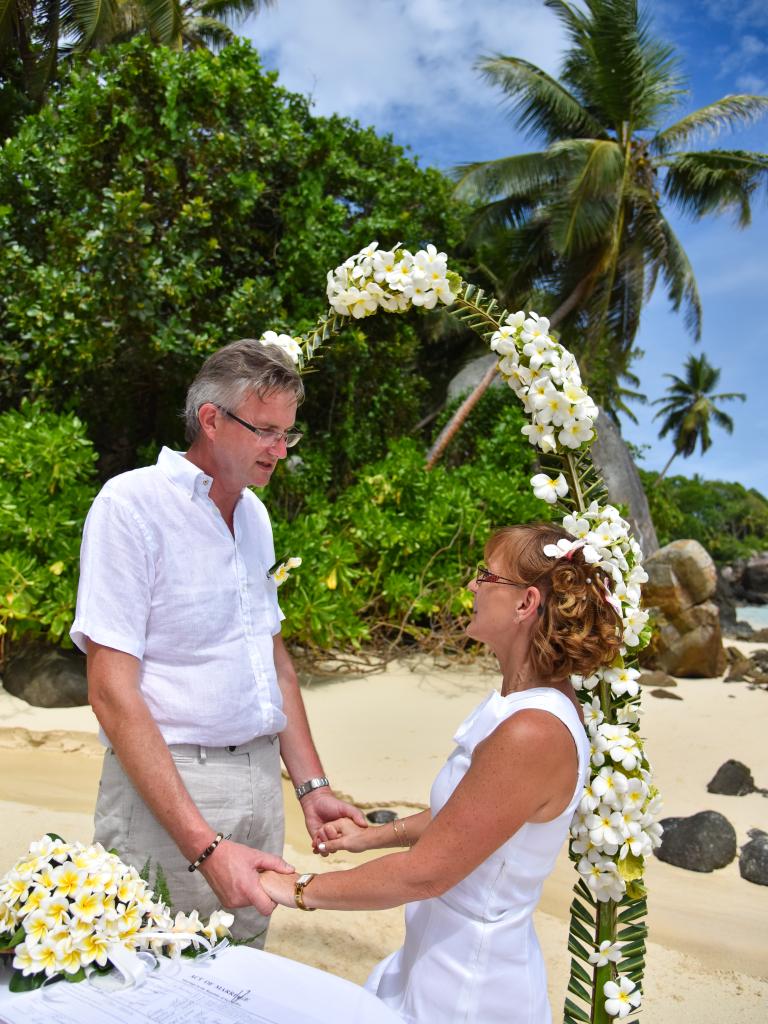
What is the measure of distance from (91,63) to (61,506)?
5.42m

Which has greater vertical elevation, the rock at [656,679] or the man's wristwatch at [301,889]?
the man's wristwatch at [301,889]

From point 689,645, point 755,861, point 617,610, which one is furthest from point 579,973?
point 689,645

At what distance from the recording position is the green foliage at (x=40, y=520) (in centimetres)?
723

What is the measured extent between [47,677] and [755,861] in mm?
5882

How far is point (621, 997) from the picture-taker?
218 cm

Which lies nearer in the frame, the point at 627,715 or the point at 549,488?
the point at 627,715

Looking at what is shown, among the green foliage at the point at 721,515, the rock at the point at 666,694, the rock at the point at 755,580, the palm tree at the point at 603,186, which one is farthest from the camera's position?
the green foliage at the point at 721,515

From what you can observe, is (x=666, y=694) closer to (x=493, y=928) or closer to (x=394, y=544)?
(x=394, y=544)

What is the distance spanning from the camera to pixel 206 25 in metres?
18.1

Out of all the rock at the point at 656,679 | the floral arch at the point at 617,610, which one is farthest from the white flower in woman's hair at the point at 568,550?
the rock at the point at 656,679

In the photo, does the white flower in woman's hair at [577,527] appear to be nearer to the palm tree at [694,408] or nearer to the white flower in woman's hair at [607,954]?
the white flower in woman's hair at [607,954]

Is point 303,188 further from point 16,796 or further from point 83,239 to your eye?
point 16,796

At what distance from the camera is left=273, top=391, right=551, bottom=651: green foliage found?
840cm

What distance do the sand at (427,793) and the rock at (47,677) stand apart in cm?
14
